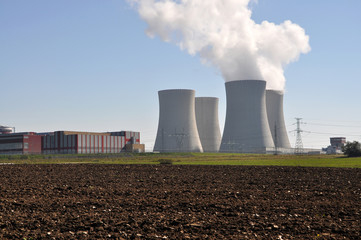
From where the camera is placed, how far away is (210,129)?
64125 millimetres

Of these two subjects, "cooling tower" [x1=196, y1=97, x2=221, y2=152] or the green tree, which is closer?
the green tree

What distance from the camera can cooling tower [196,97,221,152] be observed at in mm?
63156

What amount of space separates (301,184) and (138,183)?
506 cm

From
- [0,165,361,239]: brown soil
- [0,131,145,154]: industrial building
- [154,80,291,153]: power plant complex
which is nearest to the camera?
[0,165,361,239]: brown soil

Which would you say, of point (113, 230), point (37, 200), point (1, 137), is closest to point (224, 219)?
point (113, 230)

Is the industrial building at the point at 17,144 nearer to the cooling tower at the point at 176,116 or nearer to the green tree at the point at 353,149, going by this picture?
the cooling tower at the point at 176,116

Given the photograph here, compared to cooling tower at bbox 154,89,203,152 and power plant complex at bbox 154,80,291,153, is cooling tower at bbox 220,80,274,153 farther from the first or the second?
Answer: cooling tower at bbox 154,89,203,152

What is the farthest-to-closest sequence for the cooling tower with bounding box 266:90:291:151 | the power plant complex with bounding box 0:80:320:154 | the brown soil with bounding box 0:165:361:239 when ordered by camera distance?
the cooling tower with bounding box 266:90:291:151, the power plant complex with bounding box 0:80:320:154, the brown soil with bounding box 0:165:361:239

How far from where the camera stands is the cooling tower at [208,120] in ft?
207

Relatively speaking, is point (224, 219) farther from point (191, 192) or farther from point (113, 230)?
point (191, 192)

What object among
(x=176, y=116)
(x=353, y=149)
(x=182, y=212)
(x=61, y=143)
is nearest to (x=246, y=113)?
(x=176, y=116)

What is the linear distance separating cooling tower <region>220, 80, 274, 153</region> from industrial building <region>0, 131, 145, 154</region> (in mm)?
26069

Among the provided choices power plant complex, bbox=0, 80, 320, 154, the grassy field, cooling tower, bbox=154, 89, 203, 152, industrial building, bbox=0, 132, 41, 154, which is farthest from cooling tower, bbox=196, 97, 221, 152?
industrial building, bbox=0, 132, 41, 154

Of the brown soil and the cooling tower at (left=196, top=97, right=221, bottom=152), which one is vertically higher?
the cooling tower at (left=196, top=97, right=221, bottom=152)
